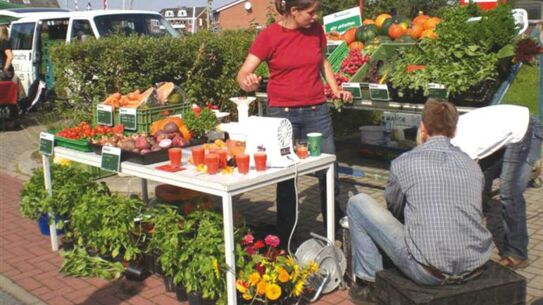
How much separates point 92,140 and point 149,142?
56 centimetres

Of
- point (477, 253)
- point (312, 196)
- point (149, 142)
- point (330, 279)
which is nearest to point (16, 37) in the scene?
point (312, 196)

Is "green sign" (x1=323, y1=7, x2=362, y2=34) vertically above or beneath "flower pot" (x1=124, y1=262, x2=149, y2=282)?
above

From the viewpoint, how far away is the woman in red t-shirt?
13.1 ft

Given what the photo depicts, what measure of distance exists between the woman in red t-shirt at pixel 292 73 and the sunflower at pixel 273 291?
2.92ft

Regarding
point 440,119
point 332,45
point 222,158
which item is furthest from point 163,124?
point 332,45

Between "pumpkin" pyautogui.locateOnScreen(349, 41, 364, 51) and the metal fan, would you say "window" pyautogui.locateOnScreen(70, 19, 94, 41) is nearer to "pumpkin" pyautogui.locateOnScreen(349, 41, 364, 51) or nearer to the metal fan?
"pumpkin" pyautogui.locateOnScreen(349, 41, 364, 51)

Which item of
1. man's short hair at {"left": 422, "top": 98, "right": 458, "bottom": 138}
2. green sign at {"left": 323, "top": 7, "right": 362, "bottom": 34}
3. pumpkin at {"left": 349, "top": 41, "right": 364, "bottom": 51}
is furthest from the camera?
green sign at {"left": 323, "top": 7, "right": 362, "bottom": 34}

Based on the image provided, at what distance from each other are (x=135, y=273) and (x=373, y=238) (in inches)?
69.8

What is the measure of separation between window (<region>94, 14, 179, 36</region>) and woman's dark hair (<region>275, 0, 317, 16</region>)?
729 centimetres

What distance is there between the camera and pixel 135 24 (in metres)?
11.1

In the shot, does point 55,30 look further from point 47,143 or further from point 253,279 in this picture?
point 253,279

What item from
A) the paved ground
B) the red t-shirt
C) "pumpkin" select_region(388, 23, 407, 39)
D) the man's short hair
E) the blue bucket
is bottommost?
the paved ground

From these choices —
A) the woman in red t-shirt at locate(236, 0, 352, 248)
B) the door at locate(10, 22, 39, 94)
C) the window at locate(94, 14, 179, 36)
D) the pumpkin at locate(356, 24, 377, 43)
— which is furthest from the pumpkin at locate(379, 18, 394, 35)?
the door at locate(10, 22, 39, 94)

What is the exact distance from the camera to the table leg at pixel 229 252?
329cm
